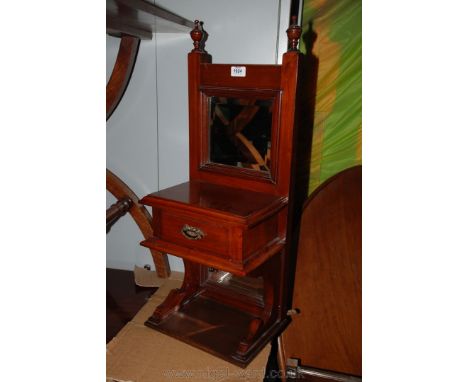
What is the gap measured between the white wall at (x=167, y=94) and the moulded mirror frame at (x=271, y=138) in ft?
0.91

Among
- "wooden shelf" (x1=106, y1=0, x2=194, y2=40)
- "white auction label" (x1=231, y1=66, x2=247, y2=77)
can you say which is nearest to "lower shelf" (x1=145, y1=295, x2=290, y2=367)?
"white auction label" (x1=231, y1=66, x2=247, y2=77)

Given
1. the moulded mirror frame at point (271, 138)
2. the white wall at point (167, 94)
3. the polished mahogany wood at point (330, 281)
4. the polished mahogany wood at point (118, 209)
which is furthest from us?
the polished mahogany wood at point (118, 209)

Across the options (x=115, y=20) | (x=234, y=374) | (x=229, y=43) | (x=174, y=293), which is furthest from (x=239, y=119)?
(x=234, y=374)

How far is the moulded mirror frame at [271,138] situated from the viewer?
3.77ft

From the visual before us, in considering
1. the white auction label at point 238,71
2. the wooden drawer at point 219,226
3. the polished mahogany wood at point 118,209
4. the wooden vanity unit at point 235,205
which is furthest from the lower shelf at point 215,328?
the white auction label at point 238,71

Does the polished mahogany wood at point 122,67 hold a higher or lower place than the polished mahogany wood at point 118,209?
higher

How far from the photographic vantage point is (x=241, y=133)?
4.10 ft

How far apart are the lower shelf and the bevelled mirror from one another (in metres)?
0.52

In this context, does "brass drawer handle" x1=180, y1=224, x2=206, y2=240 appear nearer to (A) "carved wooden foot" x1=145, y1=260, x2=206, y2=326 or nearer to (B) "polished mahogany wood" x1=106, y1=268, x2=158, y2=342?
(A) "carved wooden foot" x1=145, y1=260, x2=206, y2=326

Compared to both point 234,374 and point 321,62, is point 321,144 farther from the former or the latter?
point 234,374

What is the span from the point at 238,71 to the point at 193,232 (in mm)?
503

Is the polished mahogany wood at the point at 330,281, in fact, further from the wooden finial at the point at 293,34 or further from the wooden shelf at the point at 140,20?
the wooden shelf at the point at 140,20

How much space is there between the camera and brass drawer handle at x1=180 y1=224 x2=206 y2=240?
1090mm

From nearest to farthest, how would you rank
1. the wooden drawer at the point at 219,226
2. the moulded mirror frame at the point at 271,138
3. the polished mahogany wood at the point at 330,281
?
the wooden drawer at the point at 219,226
the moulded mirror frame at the point at 271,138
the polished mahogany wood at the point at 330,281
